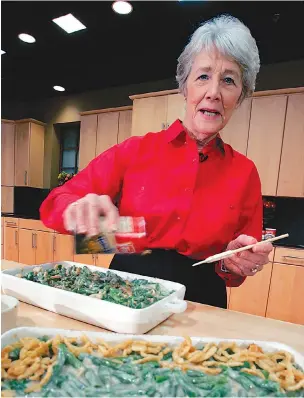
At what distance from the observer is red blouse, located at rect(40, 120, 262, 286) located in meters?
0.67

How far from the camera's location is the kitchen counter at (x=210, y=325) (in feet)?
1.46

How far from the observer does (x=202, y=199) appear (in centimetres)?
69

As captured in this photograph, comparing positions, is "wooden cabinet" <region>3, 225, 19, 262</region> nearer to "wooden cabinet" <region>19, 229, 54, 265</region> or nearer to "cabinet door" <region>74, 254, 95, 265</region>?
"wooden cabinet" <region>19, 229, 54, 265</region>

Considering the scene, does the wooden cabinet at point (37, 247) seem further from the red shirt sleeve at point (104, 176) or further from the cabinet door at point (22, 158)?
the red shirt sleeve at point (104, 176)

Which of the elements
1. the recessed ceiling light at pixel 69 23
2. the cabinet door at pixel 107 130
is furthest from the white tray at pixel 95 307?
the cabinet door at pixel 107 130

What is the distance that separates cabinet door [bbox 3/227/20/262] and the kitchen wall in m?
0.72

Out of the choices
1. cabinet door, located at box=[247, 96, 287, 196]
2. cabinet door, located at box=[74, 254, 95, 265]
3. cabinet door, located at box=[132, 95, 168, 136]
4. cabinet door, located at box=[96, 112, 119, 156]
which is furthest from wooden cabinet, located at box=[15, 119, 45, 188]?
cabinet door, located at box=[247, 96, 287, 196]

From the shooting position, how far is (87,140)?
52.5 inches

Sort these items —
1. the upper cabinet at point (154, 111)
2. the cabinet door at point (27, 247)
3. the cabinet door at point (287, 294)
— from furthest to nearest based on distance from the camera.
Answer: the cabinet door at point (27, 247) → the cabinet door at point (287, 294) → the upper cabinet at point (154, 111)

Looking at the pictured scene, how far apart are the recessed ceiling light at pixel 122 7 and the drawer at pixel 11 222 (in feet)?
3.90

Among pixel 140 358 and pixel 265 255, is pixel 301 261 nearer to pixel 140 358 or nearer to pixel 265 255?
pixel 265 255

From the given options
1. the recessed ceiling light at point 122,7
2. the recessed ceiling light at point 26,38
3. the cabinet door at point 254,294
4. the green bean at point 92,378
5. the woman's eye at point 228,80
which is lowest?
the cabinet door at point 254,294

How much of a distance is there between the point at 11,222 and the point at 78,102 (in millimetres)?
807

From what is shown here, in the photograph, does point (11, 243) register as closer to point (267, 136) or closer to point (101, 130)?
point (101, 130)
